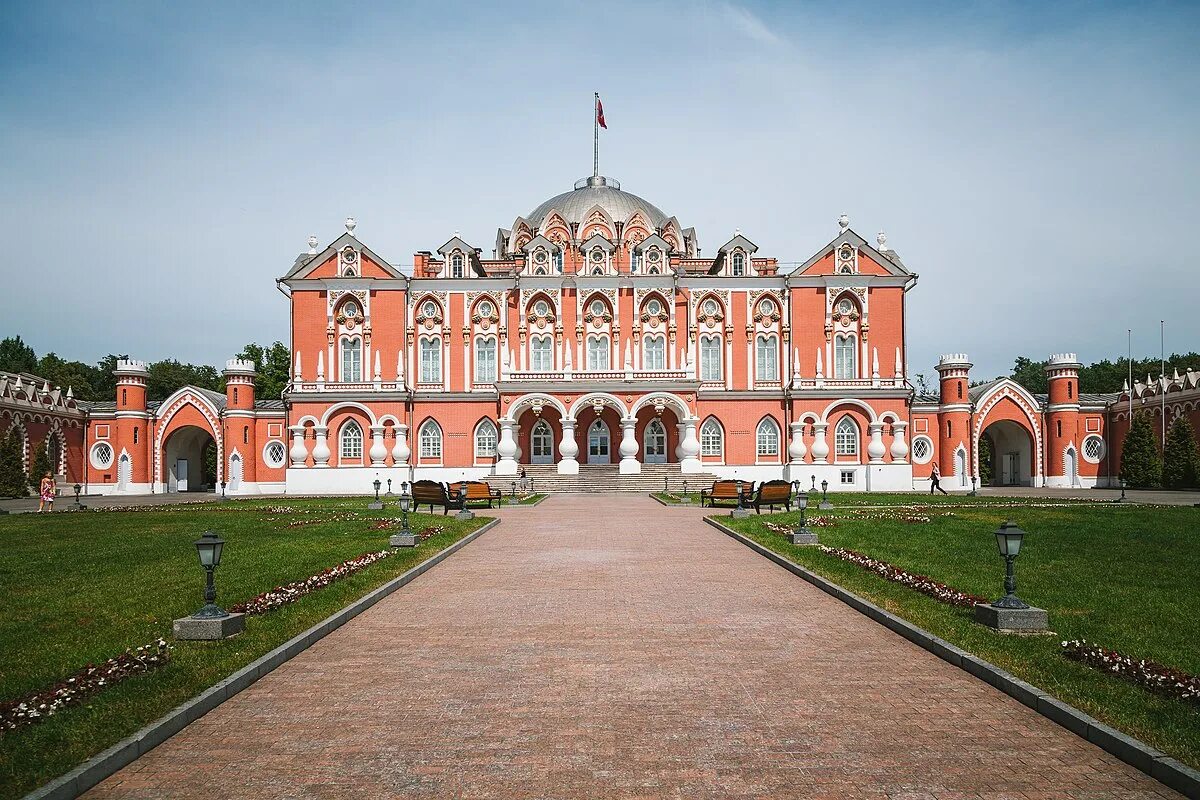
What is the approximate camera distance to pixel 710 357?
4841 centimetres

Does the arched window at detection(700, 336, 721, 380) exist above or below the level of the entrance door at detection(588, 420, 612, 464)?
above

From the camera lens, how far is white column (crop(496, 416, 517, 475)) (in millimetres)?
44156

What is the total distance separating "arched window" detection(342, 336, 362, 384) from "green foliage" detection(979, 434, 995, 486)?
131 feet

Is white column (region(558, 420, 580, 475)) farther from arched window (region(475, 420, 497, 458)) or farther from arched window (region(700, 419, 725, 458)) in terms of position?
arched window (region(700, 419, 725, 458))

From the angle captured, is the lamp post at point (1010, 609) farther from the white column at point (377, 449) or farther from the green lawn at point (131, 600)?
the white column at point (377, 449)

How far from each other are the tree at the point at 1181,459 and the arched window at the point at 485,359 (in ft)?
120

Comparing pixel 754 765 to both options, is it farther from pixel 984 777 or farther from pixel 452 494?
pixel 452 494

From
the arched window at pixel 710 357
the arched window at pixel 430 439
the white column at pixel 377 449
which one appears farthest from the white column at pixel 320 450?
the arched window at pixel 710 357

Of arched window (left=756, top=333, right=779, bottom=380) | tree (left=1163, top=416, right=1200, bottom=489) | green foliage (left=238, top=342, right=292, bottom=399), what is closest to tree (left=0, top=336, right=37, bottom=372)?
green foliage (left=238, top=342, right=292, bottom=399)

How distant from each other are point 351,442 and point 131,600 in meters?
36.4

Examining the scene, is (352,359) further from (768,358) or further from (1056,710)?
(1056,710)

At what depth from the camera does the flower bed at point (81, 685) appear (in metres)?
6.47

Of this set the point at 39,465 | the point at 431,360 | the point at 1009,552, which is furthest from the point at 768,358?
the point at 39,465

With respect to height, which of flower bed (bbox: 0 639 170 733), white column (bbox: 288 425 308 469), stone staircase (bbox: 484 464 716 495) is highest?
white column (bbox: 288 425 308 469)
